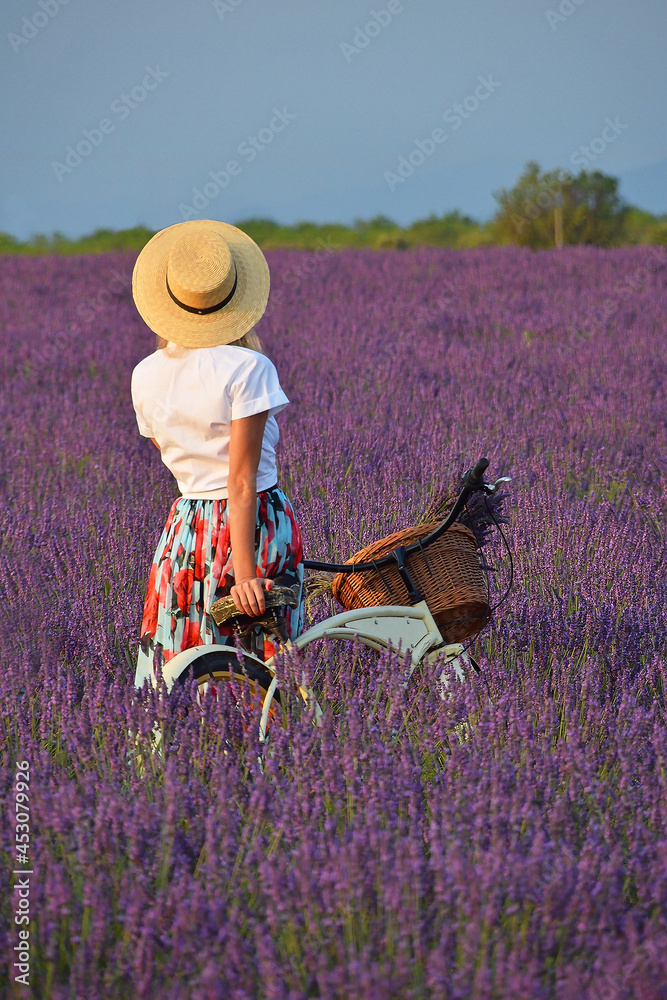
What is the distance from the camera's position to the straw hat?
1.91m

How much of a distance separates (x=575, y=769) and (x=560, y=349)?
5.48 metres

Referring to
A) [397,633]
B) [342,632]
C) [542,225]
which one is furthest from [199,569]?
[542,225]

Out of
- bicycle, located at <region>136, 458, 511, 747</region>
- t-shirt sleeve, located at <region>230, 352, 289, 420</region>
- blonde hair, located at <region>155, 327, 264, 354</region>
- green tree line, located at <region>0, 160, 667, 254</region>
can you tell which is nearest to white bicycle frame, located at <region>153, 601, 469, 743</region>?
bicycle, located at <region>136, 458, 511, 747</region>

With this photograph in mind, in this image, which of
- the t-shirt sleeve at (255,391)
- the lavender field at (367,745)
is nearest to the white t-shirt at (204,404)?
the t-shirt sleeve at (255,391)

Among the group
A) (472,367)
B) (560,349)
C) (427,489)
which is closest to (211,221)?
(427,489)

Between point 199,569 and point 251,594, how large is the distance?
0.24 meters

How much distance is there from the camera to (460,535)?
7.05 feet

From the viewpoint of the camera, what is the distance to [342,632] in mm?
2002

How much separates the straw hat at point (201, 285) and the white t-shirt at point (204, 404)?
4cm

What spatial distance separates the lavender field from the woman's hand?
143 mm

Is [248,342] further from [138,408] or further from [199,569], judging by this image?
[199,569]

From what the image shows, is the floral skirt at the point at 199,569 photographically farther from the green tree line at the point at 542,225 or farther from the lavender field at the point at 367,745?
the green tree line at the point at 542,225

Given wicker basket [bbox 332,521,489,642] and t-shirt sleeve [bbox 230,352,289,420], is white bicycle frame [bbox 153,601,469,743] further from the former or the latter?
t-shirt sleeve [bbox 230,352,289,420]

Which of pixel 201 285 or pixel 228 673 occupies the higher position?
pixel 201 285
